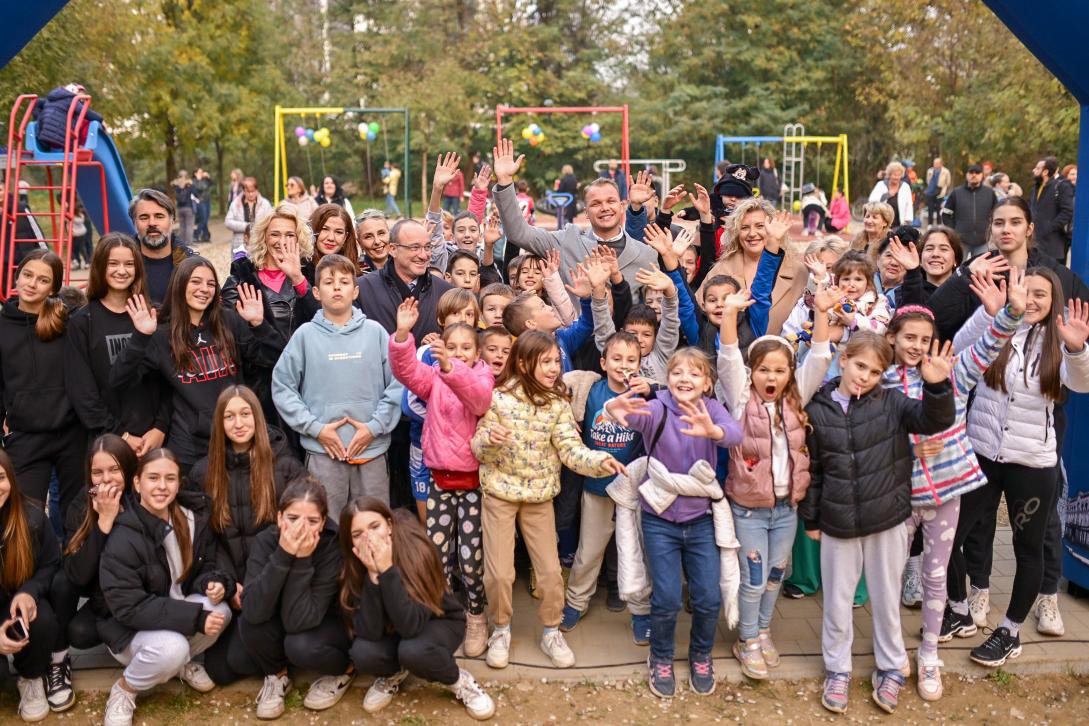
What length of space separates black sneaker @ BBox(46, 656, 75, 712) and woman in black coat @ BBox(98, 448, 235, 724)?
0.71 ft

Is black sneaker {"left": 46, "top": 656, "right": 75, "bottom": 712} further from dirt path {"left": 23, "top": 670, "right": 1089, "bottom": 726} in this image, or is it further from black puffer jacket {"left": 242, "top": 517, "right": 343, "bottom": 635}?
black puffer jacket {"left": 242, "top": 517, "right": 343, "bottom": 635}

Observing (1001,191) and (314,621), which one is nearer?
(314,621)

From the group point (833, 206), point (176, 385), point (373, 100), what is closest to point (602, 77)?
point (373, 100)

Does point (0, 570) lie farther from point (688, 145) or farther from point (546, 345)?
point (688, 145)

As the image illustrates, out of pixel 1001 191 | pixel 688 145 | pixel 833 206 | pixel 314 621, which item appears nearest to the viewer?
pixel 314 621

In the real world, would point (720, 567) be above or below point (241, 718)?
above

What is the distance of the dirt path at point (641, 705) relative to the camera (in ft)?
13.5

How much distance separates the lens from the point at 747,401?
432 centimetres

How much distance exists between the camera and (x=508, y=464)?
4.41 metres

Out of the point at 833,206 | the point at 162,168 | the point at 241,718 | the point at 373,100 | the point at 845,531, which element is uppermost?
the point at 373,100

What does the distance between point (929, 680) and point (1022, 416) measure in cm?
130

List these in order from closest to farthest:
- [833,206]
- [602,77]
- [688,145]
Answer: [833,206] < [688,145] < [602,77]

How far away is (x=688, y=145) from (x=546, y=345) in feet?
99.3

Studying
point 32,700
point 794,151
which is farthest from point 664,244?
point 794,151
